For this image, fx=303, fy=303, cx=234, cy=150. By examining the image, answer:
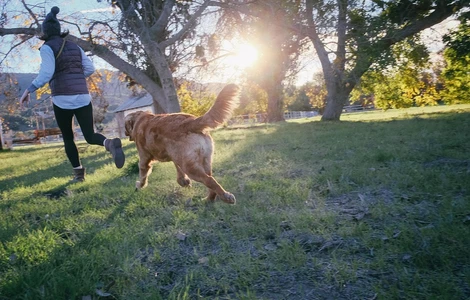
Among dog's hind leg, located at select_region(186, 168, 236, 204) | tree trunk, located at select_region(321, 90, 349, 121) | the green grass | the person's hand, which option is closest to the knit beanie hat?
the person's hand

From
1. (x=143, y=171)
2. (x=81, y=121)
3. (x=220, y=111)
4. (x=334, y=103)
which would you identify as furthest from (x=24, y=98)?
(x=334, y=103)

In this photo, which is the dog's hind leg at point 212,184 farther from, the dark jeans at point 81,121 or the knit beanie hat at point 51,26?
the knit beanie hat at point 51,26

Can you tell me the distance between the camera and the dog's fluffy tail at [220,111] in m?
3.34

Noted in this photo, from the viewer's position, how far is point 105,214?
11.3 feet

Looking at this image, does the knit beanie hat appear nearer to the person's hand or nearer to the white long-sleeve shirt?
the white long-sleeve shirt

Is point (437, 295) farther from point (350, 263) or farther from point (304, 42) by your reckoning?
point (304, 42)

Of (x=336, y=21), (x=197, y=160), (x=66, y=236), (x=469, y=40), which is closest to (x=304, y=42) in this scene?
(x=336, y=21)

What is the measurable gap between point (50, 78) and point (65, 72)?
0.87ft

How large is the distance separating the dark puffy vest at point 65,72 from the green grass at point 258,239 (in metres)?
1.55

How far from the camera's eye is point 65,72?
176 inches

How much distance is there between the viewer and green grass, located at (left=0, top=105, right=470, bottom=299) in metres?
1.88

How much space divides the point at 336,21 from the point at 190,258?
9.63 metres

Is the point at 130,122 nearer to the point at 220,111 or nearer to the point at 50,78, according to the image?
the point at 50,78

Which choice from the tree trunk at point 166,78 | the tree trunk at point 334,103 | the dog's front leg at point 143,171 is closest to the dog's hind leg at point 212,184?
the dog's front leg at point 143,171
